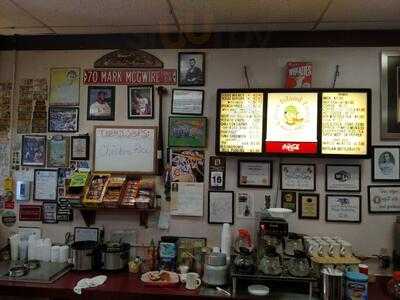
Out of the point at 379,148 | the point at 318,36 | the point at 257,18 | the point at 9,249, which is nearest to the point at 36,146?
the point at 9,249

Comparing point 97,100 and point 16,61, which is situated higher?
point 16,61

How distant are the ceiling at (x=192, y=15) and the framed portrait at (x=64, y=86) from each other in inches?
13.1

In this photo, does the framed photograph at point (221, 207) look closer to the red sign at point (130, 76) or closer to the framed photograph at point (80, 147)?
the red sign at point (130, 76)

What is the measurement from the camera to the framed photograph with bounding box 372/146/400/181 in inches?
109

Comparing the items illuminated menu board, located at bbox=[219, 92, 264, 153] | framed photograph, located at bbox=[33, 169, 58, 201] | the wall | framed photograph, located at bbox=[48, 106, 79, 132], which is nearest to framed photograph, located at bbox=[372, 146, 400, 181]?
the wall

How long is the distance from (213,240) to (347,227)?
41.5 inches

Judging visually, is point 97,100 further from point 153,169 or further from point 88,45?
point 153,169

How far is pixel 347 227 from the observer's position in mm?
2795

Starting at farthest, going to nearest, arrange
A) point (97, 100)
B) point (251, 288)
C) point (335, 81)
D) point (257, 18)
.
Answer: point (97, 100) → point (335, 81) → point (257, 18) → point (251, 288)

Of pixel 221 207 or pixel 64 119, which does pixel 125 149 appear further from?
pixel 221 207

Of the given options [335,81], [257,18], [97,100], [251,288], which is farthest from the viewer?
[97,100]

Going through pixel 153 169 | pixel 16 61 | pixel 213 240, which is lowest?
pixel 213 240

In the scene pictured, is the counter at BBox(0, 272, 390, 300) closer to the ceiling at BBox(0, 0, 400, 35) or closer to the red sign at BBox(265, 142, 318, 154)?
the red sign at BBox(265, 142, 318, 154)

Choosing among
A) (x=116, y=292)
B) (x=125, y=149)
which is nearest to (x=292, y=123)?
(x=125, y=149)
